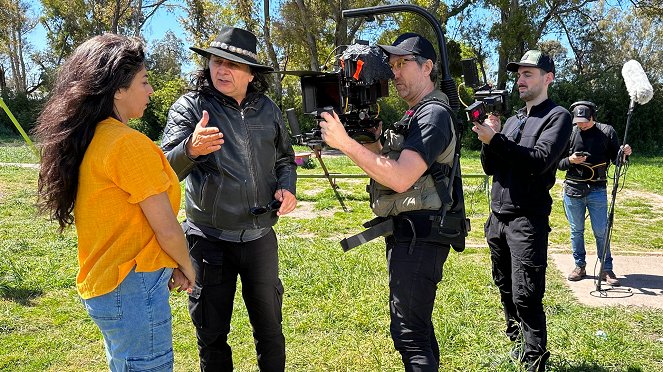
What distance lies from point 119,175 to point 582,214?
512 centimetres

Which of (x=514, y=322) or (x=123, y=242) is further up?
(x=123, y=242)

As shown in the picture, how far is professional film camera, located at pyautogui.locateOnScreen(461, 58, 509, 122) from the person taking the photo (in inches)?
121

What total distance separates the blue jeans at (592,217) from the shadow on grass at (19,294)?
541 centimetres

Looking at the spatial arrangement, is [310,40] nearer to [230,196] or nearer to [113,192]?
[230,196]

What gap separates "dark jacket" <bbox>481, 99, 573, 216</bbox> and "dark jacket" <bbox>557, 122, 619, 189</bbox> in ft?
7.55

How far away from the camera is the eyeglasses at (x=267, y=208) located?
284 cm

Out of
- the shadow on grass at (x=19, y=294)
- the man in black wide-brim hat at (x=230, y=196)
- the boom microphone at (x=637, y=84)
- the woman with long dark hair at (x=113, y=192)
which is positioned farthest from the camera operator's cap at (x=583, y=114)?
the shadow on grass at (x=19, y=294)

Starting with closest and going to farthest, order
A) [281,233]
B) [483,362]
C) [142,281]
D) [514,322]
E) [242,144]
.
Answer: [142,281]
[242,144]
[483,362]
[514,322]
[281,233]

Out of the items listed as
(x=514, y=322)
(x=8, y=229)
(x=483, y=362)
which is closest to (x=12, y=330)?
(x=483, y=362)

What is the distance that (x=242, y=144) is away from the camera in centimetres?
287

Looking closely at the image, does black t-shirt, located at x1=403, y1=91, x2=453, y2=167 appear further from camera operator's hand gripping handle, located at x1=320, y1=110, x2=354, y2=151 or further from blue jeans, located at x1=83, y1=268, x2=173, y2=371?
blue jeans, located at x1=83, y1=268, x2=173, y2=371

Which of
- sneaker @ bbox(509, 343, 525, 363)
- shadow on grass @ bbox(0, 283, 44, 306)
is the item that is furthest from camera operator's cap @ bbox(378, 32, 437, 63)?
shadow on grass @ bbox(0, 283, 44, 306)

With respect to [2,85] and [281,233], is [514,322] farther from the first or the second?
[2,85]

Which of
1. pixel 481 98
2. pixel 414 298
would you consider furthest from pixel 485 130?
pixel 414 298
